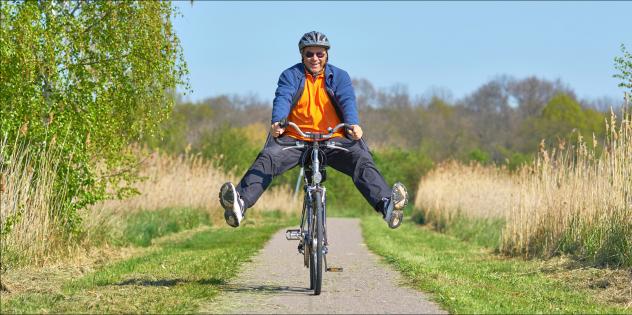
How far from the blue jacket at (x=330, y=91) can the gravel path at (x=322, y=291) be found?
1630mm

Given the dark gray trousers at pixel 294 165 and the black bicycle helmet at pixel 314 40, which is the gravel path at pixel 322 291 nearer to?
the dark gray trousers at pixel 294 165

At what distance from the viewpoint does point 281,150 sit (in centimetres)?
943

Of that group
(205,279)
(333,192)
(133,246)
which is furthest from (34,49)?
(333,192)

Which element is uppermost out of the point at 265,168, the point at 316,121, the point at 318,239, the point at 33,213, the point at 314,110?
the point at 314,110

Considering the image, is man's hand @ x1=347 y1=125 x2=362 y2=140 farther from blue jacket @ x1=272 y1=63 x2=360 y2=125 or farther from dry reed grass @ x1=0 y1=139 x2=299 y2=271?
dry reed grass @ x1=0 y1=139 x2=299 y2=271

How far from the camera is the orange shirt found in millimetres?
9477

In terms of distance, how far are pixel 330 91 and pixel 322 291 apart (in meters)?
1.89

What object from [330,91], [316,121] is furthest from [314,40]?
[316,121]

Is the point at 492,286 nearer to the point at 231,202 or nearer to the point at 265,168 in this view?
the point at 265,168

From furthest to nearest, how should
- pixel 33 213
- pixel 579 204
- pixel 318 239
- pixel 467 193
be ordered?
pixel 467 193 → pixel 579 204 → pixel 33 213 → pixel 318 239

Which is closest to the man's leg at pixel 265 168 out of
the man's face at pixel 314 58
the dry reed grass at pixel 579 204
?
the man's face at pixel 314 58

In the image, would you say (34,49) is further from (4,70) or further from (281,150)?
(281,150)

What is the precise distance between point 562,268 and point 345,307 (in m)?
5.42

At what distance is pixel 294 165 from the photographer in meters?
9.52
